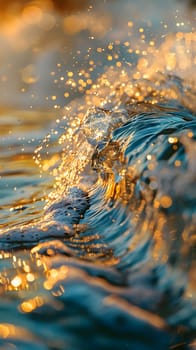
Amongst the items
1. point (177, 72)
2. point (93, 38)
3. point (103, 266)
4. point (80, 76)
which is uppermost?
point (93, 38)

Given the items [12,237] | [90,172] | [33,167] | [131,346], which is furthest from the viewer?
[33,167]

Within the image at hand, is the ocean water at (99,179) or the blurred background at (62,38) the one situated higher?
the blurred background at (62,38)

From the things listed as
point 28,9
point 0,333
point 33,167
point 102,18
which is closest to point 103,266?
point 0,333

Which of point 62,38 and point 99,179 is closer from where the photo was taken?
point 99,179

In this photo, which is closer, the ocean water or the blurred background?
the ocean water

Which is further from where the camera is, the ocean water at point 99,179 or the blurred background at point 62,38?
the blurred background at point 62,38

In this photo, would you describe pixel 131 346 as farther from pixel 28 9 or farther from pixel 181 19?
pixel 28 9

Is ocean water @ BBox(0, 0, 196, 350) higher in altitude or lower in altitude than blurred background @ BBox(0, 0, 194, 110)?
lower

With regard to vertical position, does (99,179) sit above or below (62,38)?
below
